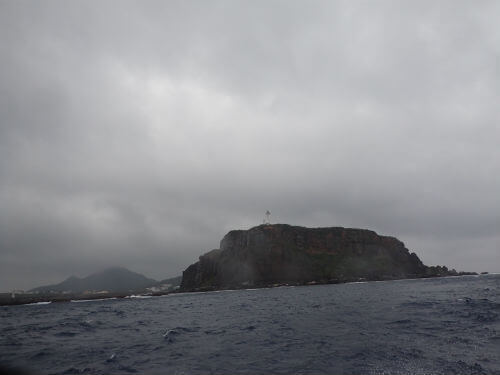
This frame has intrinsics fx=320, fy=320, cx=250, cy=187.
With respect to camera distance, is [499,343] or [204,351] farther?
[204,351]

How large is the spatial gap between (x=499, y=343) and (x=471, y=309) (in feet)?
51.7

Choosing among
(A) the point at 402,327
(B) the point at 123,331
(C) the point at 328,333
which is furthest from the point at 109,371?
(A) the point at 402,327

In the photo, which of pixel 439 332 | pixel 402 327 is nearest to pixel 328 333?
pixel 402 327

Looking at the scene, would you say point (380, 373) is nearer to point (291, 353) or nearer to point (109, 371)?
point (291, 353)

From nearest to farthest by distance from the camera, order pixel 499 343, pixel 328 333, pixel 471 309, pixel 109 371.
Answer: pixel 109 371 < pixel 499 343 < pixel 328 333 < pixel 471 309

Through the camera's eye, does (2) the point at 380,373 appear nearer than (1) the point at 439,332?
Yes

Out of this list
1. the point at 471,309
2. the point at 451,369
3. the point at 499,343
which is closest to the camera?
the point at 451,369

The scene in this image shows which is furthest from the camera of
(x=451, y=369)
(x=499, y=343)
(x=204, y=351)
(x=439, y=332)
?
(x=439, y=332)

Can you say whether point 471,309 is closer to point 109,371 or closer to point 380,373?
point 380,373

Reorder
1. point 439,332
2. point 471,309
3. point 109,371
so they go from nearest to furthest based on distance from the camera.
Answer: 1. point 109,371
2. point 439,332
3. point 471,309

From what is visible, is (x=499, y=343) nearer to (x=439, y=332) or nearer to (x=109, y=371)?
Result: (x=439, y=332)

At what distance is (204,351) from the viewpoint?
20.4 meters

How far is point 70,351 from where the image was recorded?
2238cm

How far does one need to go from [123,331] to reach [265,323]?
558 inches
